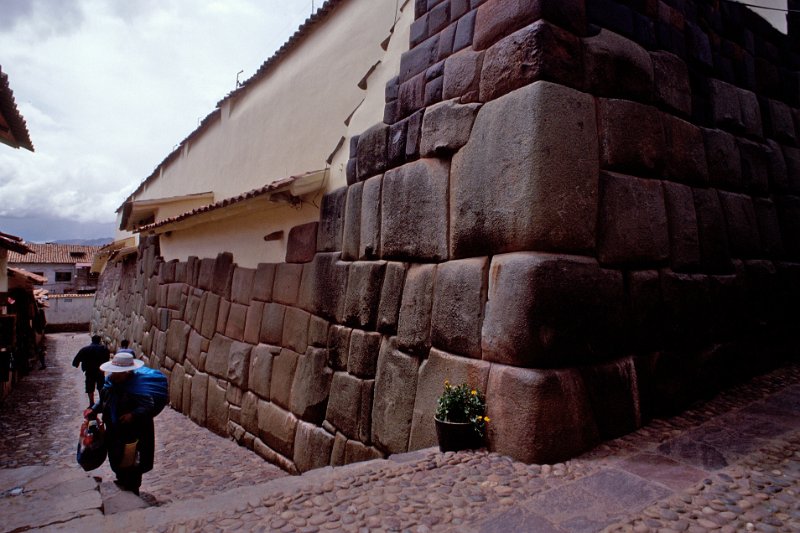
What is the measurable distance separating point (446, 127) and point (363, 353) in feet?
6.39

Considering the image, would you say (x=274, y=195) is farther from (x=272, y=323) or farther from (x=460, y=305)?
(x=460, y=305)

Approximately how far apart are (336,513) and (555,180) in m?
2.10

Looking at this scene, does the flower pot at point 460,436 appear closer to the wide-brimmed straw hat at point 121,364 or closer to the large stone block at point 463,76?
the large stone block at point 463,76

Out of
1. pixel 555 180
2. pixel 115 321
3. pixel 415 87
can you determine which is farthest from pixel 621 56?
pixel 115 321

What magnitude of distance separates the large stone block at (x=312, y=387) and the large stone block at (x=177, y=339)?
157 inches

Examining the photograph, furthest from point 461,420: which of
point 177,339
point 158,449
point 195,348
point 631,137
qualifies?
point 177,339

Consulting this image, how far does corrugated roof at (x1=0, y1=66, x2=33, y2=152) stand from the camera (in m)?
5.32

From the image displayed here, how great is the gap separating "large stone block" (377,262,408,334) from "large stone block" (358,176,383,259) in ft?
0.93

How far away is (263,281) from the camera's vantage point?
246 inches

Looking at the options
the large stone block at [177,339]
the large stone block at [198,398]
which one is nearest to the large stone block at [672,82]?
the large stone block at [198,398]

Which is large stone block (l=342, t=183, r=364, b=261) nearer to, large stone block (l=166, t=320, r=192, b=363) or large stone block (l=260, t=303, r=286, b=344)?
large stone block (l=260, t=303, r=286, b=344)

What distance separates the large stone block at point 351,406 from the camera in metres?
4.01

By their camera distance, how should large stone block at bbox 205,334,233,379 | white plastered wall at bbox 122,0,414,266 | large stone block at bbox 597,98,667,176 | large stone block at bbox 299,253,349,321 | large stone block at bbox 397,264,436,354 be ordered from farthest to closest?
large stone block at bbox 205,334,233,379 → white plastered wall at bbox 122,0,414,266 → large stone block at bbox 299,253,349,321 → large stone block at bbox 397,264,436,354 → large stone block at bbox 597,98,667,176

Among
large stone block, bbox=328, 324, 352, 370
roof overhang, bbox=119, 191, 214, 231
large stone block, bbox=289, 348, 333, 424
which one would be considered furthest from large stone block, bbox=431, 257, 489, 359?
roof overhang, bbox=119, 191, 214, 231
